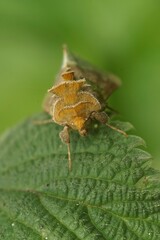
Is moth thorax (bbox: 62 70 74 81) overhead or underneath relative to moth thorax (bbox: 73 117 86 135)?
overhead

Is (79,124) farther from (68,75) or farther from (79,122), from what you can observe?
(68,75)

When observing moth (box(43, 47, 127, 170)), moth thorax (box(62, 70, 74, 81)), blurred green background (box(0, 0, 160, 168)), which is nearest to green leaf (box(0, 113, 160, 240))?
moth (box(43, 47, 127, 170))

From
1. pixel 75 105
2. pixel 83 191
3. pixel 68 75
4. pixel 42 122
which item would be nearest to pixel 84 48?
pixel 42 122

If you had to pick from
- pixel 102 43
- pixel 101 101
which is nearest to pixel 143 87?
pixel 102 43

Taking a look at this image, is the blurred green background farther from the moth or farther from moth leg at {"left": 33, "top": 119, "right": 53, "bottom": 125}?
the moth

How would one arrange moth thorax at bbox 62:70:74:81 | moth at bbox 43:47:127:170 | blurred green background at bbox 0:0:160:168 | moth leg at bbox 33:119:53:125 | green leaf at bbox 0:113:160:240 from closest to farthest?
Result: green leaf at bbox 0:113:160:240 < moth at bbox 43:47:127:170 < moth thorax at bbox 62:70:74:81 < moth leg at bbox 33:119:53:125 < blurred green background at bbox 0:0:160:168

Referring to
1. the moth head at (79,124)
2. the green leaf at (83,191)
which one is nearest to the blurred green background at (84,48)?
the green leaf at (83,191)

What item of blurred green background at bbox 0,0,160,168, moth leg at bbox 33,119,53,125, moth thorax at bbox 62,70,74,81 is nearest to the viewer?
moth thorax at bbox 62,70,74,81
